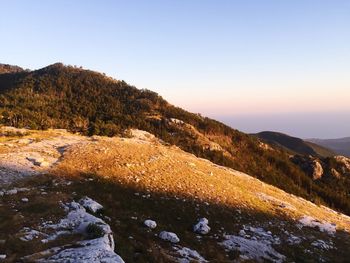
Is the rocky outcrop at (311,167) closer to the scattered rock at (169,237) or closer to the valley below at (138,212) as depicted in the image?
the valley below at (138,212)

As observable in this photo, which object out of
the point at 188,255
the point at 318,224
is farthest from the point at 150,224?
the point at 318,224

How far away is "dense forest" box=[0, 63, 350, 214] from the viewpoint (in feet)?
146

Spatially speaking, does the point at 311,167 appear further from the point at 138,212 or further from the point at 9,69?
the point at 9,69

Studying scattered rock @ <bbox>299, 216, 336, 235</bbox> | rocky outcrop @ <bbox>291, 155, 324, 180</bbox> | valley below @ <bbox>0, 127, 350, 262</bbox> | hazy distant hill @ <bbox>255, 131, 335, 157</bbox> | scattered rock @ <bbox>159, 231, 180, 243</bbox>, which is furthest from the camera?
hazy distant hill @ <bbox>255, 131, 335, 157</bbox>

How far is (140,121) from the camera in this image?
172 ft

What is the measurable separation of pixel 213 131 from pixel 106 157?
111 ft

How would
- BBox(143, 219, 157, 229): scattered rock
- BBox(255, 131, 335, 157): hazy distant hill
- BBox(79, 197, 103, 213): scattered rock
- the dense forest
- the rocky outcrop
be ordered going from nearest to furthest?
1. BBox(143, 219, 157, 229): scattered rock
2. BBox(79, 197, 103, 213): scattered rock
3. the dense forest
4. the rocky outcrop
5. BBox(255, 131, 335, 157): hazy distant hill

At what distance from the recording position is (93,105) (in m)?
57.9

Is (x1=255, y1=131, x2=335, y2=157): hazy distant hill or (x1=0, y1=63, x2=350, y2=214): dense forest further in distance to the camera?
(x1=255, y1=131, x2=335, y2=157): hazy distant hill


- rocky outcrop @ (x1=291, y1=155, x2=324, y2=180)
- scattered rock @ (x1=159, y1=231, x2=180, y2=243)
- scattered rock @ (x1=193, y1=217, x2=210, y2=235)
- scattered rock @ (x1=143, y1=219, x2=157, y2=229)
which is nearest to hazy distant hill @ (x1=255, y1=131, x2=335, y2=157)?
rocky outcrop @ (x1=291, y1=155, x2=324, y2=180)

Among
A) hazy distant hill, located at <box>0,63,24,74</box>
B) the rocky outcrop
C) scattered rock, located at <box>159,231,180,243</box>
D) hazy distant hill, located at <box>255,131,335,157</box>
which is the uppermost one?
hazy distant hill, located at <box>0,63,24,74</box>

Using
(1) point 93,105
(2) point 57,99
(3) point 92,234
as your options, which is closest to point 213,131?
(1) point 93,105

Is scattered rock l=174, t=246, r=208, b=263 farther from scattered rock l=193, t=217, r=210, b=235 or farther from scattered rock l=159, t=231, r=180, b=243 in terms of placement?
scattered rock l=193, t=217, r=210, b=235

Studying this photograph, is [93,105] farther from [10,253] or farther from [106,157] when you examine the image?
[10,253]
